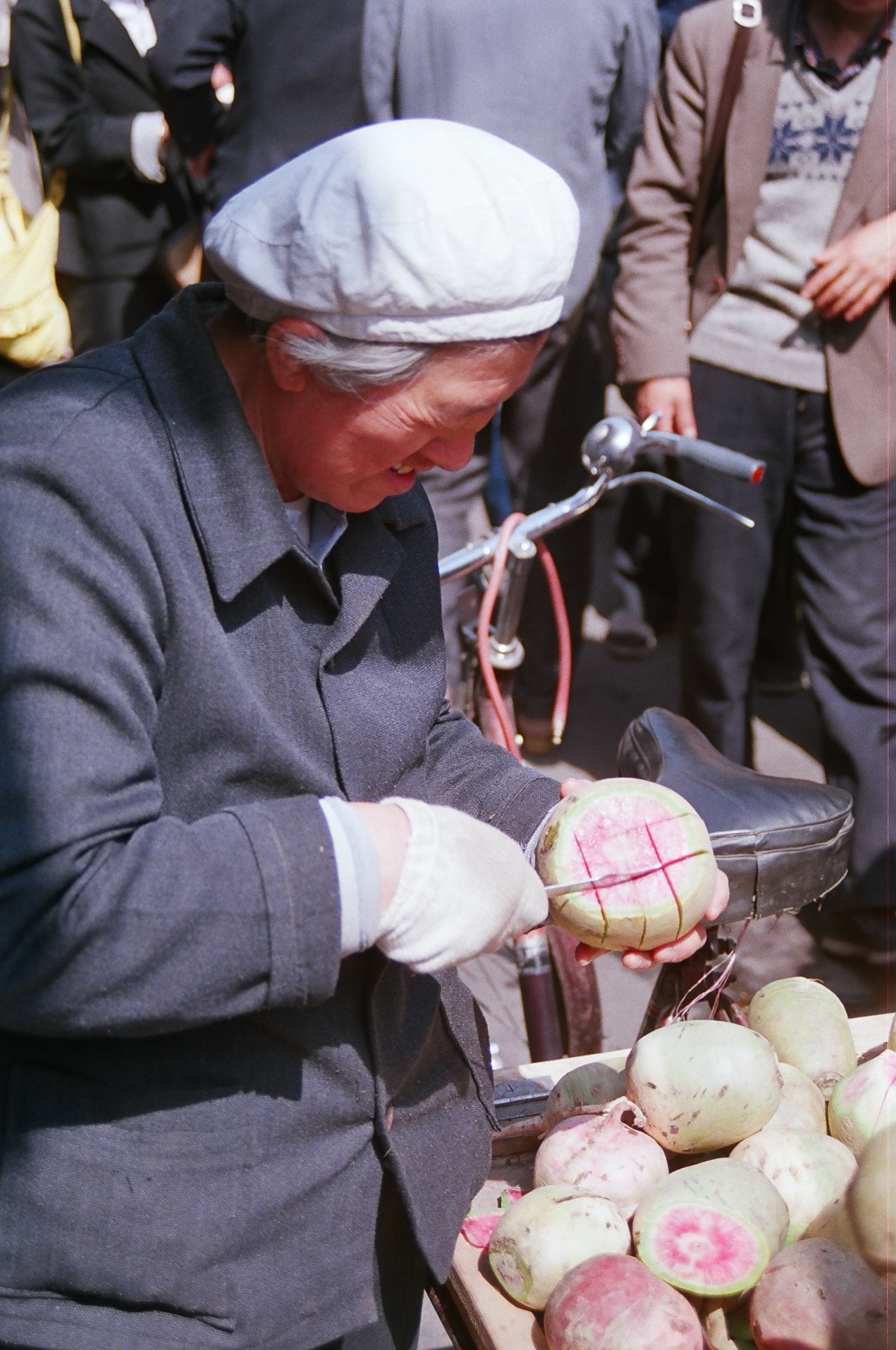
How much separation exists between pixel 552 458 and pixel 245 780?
3.01 meters

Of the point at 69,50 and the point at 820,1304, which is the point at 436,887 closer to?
the point at 820,1304

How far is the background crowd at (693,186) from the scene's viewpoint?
2.98m

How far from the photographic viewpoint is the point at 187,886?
3.39 ft

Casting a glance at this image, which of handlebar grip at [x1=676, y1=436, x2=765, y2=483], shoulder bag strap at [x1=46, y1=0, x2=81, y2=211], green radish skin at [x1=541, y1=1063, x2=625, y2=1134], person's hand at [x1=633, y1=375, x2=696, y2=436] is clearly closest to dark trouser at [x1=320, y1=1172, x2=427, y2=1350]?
green radish skin at [x1=541, y1=1063, x2=625, y2=1134]

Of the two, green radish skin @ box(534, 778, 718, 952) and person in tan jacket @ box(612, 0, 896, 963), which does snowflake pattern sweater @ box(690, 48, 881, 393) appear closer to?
person in tan jacket @ box(612, 0, 896, 963)

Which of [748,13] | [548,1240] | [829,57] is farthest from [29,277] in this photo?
[548,1240]

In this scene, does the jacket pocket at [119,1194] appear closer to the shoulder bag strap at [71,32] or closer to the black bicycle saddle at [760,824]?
the black bicycle saddle at [760,824]

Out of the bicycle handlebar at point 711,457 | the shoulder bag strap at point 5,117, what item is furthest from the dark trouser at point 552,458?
the shoulder bag strap at point 5,117

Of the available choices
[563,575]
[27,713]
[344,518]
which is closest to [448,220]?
[344,518]

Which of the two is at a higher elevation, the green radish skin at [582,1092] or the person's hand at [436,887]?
the person's hand at [436,887]

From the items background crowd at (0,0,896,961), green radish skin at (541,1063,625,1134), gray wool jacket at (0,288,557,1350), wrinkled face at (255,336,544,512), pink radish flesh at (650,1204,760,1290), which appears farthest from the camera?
background crowd at (0,0,896,961)

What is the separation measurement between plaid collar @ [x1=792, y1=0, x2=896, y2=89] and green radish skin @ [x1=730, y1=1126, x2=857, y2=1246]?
2401mm

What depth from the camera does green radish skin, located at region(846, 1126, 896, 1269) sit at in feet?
3.57

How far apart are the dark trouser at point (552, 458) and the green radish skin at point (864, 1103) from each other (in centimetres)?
254
